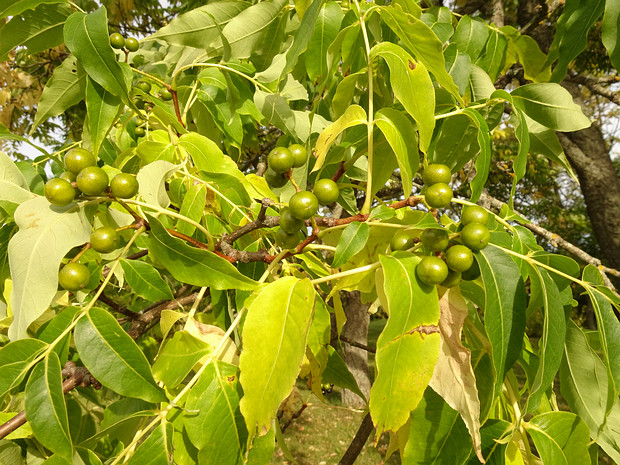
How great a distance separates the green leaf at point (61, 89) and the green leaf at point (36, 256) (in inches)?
21.5

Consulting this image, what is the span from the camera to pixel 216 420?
872 millimetres

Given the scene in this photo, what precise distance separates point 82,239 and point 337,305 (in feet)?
2.34

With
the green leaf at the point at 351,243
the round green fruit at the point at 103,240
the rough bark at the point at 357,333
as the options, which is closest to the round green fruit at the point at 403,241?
the green leaf at the point at 351,243

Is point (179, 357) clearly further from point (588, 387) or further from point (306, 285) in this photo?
point (588, 387)

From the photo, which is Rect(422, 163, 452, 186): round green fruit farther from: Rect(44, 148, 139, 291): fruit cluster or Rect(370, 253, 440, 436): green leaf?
Rect(44, 148, 139, 291): fruit cluster

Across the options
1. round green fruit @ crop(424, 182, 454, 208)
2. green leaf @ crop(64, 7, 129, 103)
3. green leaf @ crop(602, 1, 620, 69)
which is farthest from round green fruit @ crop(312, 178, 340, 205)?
green leaf @ crop(602, 1, 620, 69)

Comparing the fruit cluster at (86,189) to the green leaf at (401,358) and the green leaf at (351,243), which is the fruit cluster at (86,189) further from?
the green leaf at (401,358)

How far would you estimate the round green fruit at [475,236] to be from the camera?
837 millimetres

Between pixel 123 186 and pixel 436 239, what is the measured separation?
0.72m

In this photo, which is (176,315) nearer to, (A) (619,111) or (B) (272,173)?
(B) (272,173)

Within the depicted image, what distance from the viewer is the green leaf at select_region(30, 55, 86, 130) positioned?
4.28 ft

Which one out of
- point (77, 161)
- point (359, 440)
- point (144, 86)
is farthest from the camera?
point (144, 86)

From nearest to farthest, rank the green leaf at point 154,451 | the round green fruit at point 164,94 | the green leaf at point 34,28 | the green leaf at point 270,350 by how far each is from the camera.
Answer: the green leaf at point 270,350 < the green leaf at point 154,451 < the green leaf at point 34,28 < the round green fruit at point 164,94

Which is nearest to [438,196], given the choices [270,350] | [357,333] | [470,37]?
[270,350]
